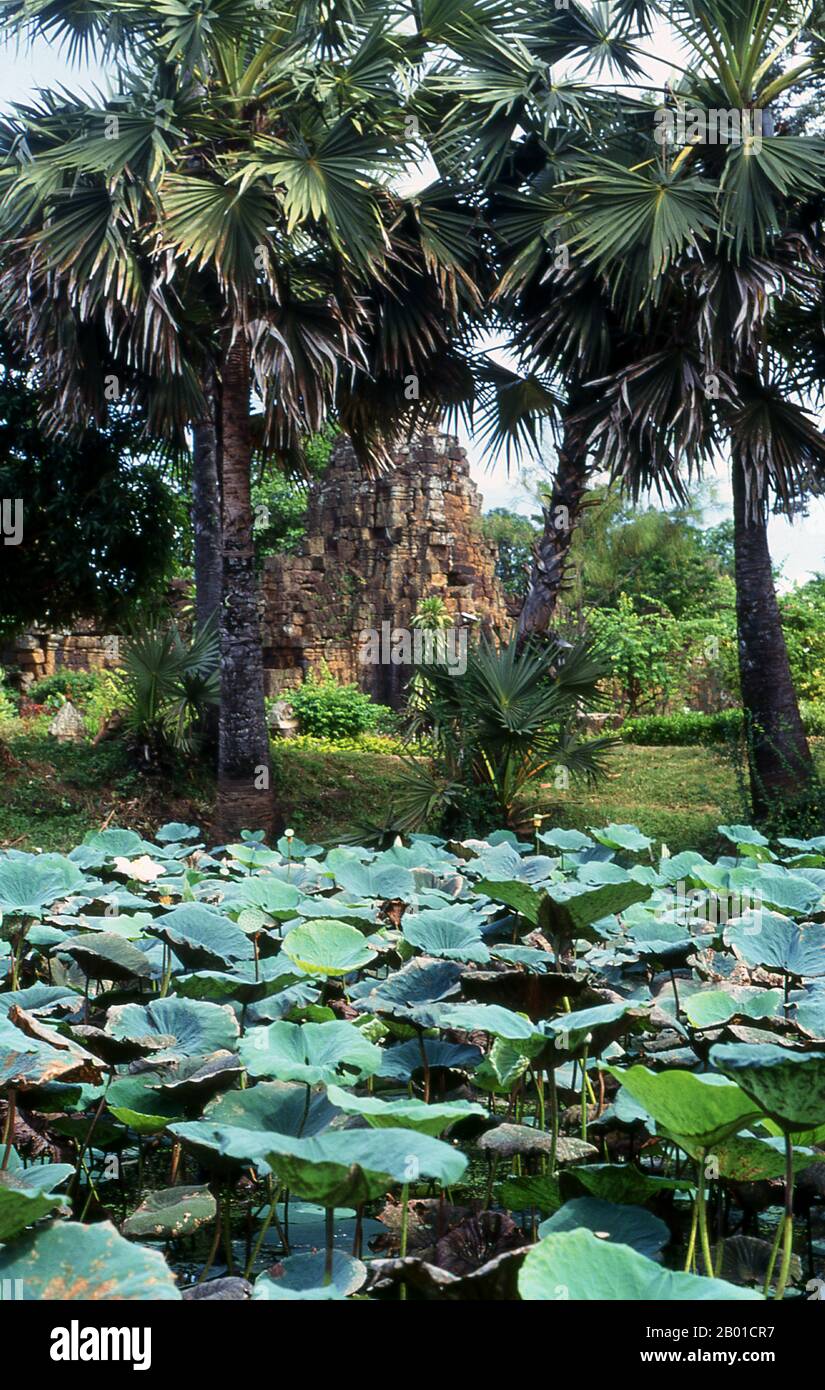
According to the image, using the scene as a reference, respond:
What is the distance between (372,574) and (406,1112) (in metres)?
20.8

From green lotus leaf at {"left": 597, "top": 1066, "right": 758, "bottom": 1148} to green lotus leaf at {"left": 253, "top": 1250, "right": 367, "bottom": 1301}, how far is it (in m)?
0.35

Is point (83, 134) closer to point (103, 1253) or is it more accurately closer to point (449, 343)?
point (449, 343)

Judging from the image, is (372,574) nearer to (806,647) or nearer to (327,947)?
(806,647)

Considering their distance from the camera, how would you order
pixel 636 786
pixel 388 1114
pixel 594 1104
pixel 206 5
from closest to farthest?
1. pixel 388 1114
2. pixel 594 1104
3. pixel 206 5
4. pixel 636 786

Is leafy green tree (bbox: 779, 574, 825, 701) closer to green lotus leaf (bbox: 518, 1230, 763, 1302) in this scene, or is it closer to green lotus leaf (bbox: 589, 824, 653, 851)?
green lotus leaf (bbox: 589, 824, 653, 851)

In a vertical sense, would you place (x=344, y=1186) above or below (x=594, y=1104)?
above

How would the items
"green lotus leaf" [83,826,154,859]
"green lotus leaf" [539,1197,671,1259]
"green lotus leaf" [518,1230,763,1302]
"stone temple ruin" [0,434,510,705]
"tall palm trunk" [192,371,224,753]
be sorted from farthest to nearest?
"stone temple ruin" [0,434,510,705]
"tall palm trunk" [192,371,224,753]
"green lotus leaf" [83,826,154,859]
"green lotus leaf" [539,1197,671,1259]
"green lotus leaf" [518,1230,763,1302]

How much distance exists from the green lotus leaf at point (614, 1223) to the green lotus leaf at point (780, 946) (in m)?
0.77

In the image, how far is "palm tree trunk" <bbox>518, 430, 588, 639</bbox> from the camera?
9180 millimetres

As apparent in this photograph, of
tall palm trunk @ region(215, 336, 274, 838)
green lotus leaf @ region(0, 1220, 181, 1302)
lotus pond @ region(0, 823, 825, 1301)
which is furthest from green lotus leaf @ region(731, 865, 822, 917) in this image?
tall palm trunk @ region(215, 336, 274, 838)

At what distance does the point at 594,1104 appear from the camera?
2.20 m

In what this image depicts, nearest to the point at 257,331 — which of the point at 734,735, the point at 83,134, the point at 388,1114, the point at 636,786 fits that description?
the point at 83,134

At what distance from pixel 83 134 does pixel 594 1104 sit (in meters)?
8.19

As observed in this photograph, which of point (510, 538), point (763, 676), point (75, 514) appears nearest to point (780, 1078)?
point (763, 676)
